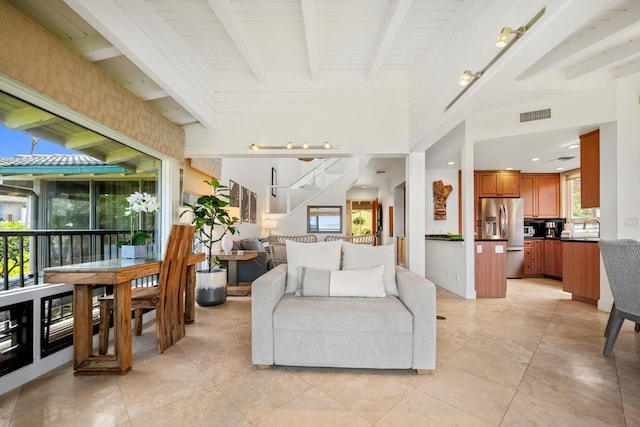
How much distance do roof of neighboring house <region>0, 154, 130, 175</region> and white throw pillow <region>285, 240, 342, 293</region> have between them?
197cm

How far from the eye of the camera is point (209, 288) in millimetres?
3912

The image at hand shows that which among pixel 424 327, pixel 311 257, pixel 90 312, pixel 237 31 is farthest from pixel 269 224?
pixel 424 327

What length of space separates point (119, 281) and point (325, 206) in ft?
24.3

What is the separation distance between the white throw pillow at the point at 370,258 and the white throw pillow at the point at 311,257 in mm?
96

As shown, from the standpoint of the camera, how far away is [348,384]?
1946 millimetres

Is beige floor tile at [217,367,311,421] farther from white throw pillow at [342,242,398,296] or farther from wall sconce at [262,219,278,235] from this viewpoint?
wall sconce at [262,219,278,235]

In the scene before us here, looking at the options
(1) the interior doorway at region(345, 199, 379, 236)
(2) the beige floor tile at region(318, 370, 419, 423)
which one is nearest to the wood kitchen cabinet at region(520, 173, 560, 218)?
(2) the beige floor tile at region(318, 370, 419, 423)

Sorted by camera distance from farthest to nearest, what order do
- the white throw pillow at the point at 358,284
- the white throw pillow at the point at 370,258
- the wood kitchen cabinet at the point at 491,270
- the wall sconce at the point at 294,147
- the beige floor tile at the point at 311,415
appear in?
the wood kitchen cabinet at the point at 491,270
the wall sconce at the point at 294,147
the white throw pillow at the point at 370,258
the white throw pillow at the point at 358,284
the beige floor tile at the point at 311,415

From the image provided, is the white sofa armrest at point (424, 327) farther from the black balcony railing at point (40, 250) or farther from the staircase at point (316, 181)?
the staircase at point (316, 181)

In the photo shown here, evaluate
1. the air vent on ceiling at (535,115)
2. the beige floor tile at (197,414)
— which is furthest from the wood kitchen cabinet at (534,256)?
the beige floor tile at (197,414)

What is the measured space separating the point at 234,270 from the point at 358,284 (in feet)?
9.49

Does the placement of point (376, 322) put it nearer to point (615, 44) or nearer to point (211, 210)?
point (211, 210)

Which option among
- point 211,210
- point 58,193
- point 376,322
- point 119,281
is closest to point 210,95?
point 211,210

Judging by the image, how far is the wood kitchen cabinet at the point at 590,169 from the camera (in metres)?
3.97
